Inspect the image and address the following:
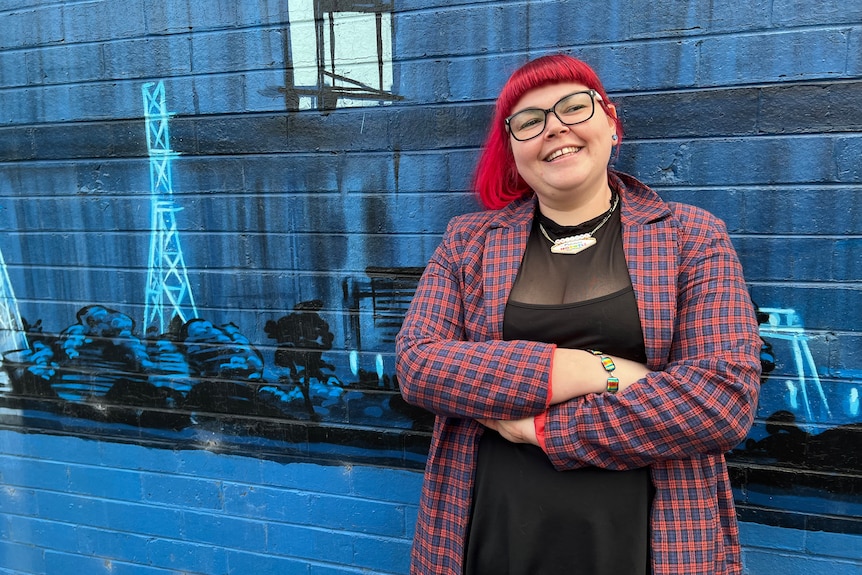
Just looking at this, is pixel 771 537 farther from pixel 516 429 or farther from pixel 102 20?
pixel 102 20

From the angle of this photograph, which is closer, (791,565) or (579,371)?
(579,371)

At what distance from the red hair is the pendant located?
29 centimetres

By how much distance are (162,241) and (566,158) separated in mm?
1792

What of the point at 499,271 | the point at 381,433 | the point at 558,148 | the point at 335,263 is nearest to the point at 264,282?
the point at 335,263

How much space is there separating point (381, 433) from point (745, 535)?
1.36 metres

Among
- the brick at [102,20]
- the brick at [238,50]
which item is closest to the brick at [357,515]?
the brick at [238,50]

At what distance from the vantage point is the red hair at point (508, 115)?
1587 millimetres

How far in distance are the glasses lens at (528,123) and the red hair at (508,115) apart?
71 millimetres

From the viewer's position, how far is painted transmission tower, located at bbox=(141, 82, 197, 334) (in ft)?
7.99

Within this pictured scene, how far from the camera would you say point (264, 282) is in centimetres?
240

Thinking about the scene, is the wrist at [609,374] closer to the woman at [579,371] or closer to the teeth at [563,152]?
the woman at [579,371]

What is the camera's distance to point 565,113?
1.56 metres

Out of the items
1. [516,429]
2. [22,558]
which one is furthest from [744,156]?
[22,558]

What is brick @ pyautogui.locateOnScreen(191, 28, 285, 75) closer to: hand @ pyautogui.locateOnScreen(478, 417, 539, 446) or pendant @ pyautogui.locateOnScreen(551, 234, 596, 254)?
pendant @ pyautogui.locateOnScreen(551, 234, 596, 254)
